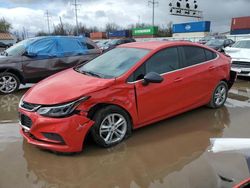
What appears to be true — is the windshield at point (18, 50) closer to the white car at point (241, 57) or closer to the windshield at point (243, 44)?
the white car at point (241, 57)

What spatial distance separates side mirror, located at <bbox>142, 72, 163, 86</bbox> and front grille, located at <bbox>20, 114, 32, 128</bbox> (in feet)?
5.96

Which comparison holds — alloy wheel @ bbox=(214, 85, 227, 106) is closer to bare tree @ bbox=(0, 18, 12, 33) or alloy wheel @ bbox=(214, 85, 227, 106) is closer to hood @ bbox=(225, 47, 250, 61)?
hood @ bbox=(225, 47, 250, 61)

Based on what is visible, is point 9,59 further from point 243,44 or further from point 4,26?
point 4,26

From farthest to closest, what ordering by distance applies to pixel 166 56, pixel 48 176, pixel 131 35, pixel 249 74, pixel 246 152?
pixel 131 35 → pixel 249 74 → pixel 166 56 → pixel 48 176 → pixel 246 152

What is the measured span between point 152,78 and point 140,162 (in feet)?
4.35

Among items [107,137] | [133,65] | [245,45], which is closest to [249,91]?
[245,45]

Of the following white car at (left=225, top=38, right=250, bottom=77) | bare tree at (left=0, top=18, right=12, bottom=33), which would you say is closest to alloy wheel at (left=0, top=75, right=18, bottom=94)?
white car at (left=225, top=38, right=250, bottom=77)

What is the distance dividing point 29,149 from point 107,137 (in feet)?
4.00

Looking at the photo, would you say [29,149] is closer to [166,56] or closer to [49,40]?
[166,56]

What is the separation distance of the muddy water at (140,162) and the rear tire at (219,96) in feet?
2.94

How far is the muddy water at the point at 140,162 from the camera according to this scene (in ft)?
11.1

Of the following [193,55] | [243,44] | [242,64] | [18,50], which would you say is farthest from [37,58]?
[243,44]

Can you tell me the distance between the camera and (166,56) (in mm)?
5055

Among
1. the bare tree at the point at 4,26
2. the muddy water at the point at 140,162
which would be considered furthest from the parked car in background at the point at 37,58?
the bare tree at the point at 4,26
